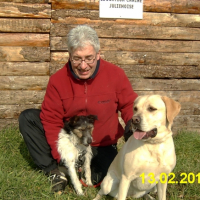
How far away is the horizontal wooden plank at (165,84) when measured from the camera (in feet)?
18.4

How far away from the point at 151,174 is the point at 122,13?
3042 mm

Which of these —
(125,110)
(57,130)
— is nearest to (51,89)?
(57,130)

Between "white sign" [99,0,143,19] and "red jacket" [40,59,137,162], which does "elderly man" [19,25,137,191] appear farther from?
"white sign" [99,0,143,19]

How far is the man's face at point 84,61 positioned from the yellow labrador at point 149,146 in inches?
36.1

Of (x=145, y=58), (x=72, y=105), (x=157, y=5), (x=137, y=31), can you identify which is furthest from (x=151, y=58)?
(x=72, y=105)

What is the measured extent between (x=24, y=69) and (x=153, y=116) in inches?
116

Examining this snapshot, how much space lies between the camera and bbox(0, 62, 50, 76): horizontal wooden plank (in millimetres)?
5250

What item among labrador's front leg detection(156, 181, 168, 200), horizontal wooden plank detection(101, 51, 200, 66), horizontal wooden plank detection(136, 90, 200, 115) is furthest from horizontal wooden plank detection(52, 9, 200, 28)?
labrador's front leg detection(156, 181, 168, 200)

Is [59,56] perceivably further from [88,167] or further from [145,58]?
[88,167]

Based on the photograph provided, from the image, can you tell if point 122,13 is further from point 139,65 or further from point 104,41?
point 139,65

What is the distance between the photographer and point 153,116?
10.3ft

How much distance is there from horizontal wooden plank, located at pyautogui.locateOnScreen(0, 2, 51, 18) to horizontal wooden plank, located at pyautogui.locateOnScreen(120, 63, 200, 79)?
1628 millimetres

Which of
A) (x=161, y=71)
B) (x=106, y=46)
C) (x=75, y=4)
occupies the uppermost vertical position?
(x=75, y=4)

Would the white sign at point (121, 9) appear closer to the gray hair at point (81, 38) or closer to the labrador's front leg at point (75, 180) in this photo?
the gray hair at point (81, 38)
